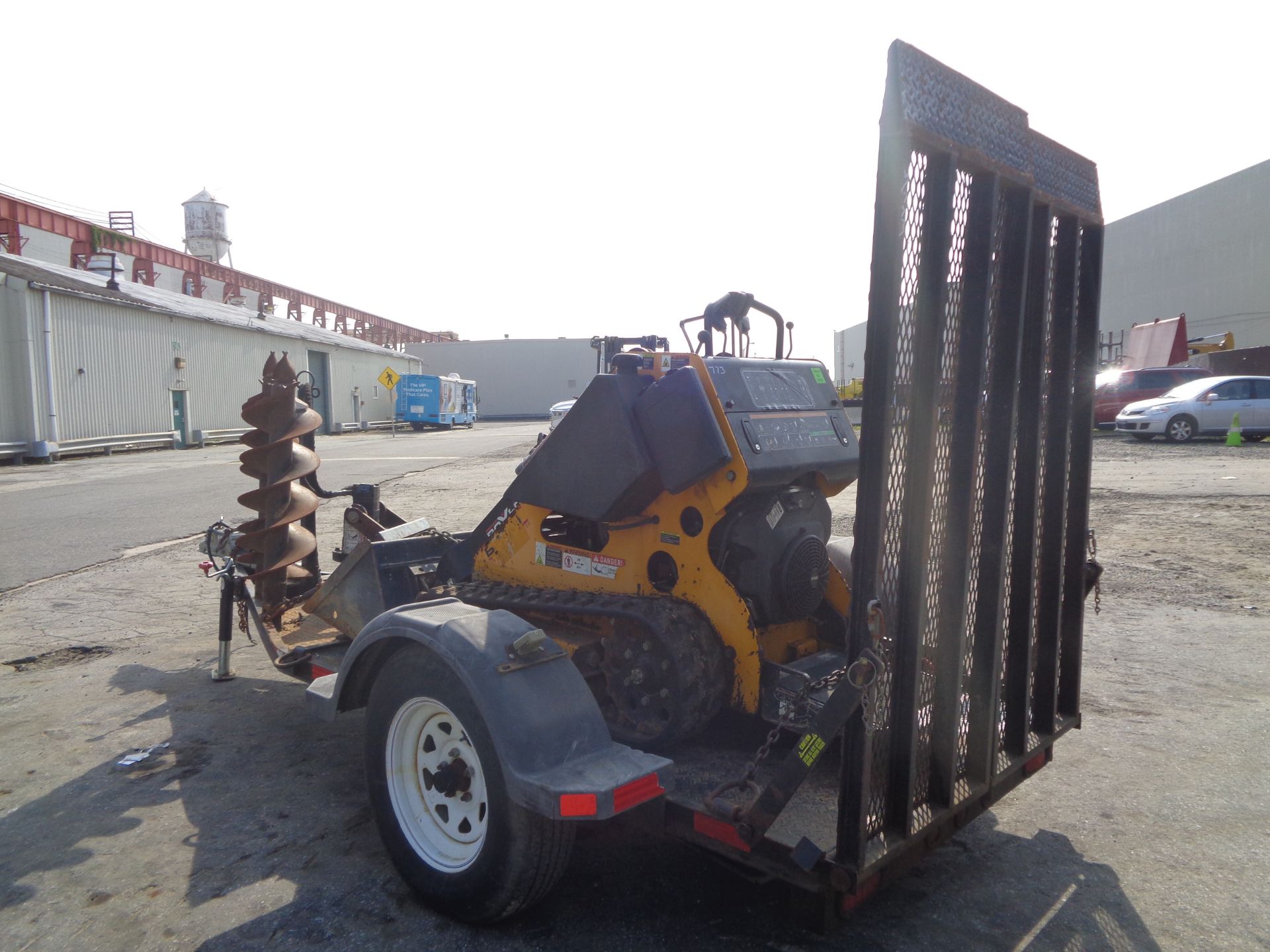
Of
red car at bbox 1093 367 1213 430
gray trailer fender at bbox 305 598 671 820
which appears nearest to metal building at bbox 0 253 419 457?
gray trailer fender at bbox 305 598 671 820

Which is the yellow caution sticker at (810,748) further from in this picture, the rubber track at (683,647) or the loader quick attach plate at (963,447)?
the rubber track at (683,647)

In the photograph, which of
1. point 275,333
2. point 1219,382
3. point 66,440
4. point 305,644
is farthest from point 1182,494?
point 275,333

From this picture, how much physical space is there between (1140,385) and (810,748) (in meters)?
25.5

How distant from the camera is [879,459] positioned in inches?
97.7

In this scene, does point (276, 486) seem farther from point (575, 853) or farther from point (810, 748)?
point (810, 748)

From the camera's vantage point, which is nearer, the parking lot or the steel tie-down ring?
the steel tie-down ring

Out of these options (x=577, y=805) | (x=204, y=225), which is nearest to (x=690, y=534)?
(x=577, y=805)

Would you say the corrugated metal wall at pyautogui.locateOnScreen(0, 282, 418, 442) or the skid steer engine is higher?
the corrugated metal wall at pyautogui.locateOnScreen(0, 282, 418, 442)

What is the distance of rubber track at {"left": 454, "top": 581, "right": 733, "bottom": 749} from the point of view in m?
3.28

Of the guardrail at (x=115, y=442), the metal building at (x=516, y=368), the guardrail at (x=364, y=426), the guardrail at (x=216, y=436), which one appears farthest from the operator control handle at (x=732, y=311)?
the metal building at (x=516, y=368)

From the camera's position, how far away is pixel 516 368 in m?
61.8

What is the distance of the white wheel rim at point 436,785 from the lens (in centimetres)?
309

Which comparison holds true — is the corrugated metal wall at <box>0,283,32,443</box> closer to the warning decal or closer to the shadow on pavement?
the shadow on pavement

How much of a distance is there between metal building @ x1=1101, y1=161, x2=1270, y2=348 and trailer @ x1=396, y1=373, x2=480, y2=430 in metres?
30.4
